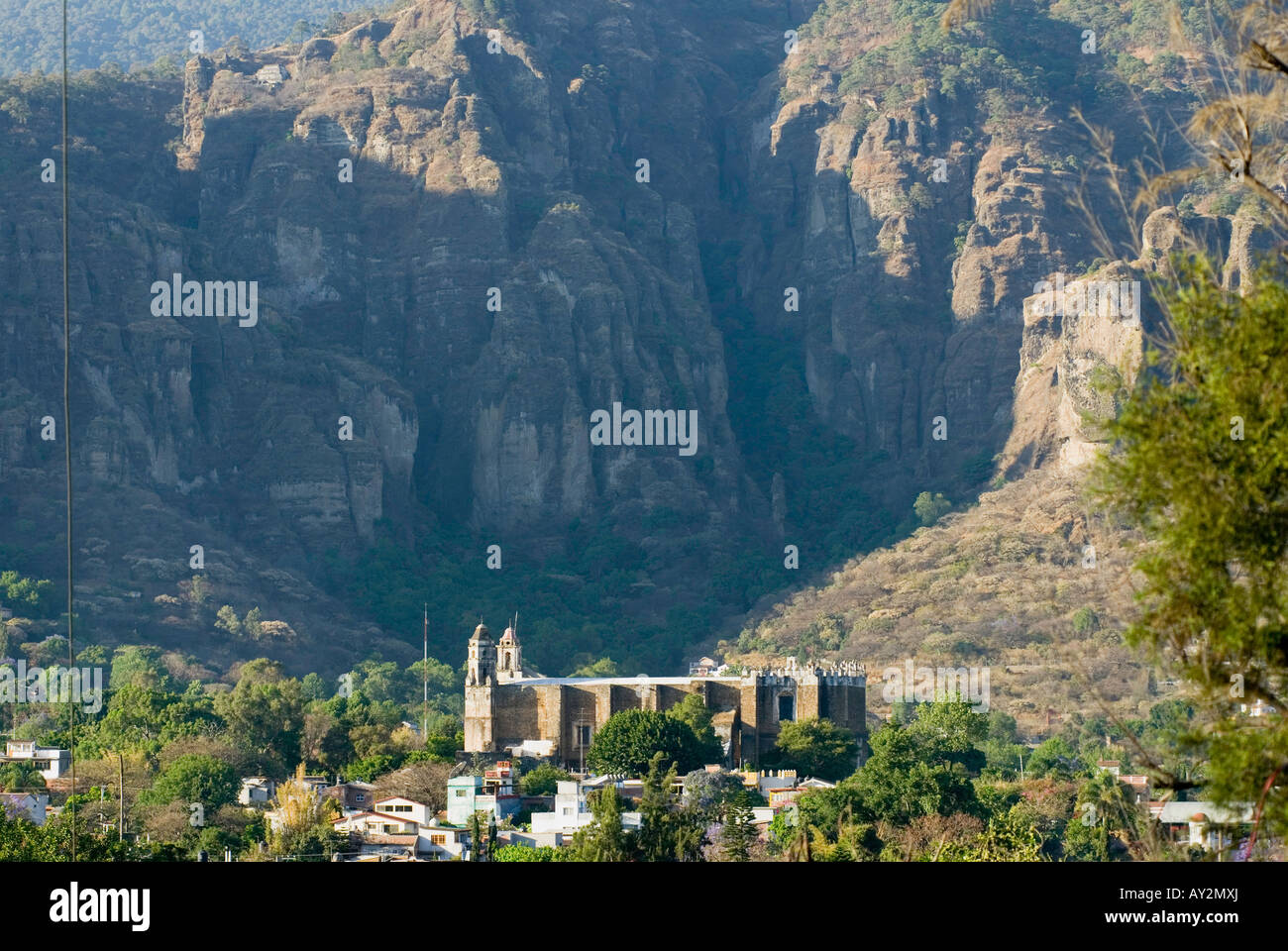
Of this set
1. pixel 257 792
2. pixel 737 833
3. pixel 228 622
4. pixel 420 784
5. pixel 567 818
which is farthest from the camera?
pixel 228 622

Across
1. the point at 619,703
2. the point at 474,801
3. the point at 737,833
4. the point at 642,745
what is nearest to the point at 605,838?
the point at 737,833

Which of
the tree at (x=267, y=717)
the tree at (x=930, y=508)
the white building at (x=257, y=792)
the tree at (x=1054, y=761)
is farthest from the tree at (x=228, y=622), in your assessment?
the white building at (x=257, y=792)

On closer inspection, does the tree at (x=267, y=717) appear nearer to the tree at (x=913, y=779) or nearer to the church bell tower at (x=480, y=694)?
the church bell tower at (x=480, y=694)

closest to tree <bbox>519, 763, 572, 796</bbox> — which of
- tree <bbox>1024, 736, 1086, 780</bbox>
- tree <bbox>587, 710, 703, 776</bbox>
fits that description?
tree <bbox>587, 710, 703, 776</bbox>

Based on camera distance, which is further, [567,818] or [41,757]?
[41,757]

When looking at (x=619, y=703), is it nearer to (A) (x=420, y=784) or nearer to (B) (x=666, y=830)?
(A) (x=420, y=784)
